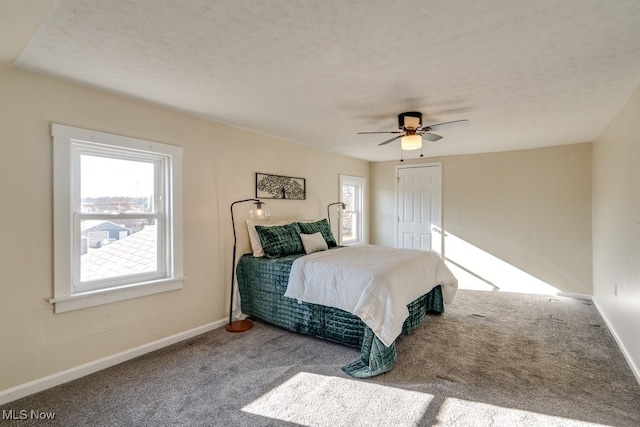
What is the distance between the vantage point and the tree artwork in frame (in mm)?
3950

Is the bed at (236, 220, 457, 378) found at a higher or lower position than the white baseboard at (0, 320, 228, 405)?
higher

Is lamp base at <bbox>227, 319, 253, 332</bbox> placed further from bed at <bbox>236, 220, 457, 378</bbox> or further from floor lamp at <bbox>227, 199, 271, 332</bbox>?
bed at <bbox>236, 220, 457, 378</bbox>

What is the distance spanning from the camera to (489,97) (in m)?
2.64

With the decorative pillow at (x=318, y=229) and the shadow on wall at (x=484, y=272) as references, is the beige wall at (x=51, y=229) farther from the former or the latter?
the shadow on wall at (x=484, y=272)

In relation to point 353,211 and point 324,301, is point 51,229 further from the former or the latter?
point 353,211

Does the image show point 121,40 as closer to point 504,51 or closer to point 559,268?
point 504,51

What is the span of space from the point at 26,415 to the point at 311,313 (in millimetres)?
2075

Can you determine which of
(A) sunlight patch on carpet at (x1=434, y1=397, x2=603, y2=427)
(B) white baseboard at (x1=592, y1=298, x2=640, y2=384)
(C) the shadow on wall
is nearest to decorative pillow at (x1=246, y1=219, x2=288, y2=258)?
(A) sunlight patch on carpet at (x1=434, y1=397, x2=603, y2=427)

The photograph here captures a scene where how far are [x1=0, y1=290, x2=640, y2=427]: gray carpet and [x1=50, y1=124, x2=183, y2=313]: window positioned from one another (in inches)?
26.2

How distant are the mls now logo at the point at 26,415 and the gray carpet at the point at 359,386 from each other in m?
0.02

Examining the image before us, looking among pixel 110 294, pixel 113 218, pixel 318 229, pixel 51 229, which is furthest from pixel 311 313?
pixel 51 229

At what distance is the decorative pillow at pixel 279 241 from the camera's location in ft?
11.7

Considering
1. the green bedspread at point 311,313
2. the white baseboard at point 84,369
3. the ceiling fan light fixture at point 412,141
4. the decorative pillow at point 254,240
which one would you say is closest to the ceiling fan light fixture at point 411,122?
the ceiling fan light fixture at point 412,141

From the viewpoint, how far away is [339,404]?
6.76 ft
